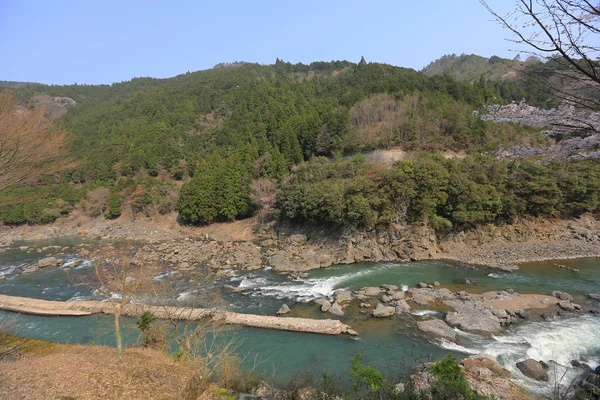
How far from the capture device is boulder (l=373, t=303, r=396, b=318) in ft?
42.9

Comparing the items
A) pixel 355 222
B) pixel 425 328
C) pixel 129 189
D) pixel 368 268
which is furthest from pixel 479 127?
pixel 129 189

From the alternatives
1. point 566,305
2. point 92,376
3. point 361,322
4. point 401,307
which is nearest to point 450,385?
point 92,376

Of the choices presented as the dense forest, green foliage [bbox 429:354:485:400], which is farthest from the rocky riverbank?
green foliage [bbox 429:354:485:400]

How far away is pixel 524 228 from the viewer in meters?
21.5

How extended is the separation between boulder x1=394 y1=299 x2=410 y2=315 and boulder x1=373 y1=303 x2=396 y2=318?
208mm

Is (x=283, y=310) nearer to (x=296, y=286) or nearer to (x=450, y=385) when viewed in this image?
(x=296, y=286)

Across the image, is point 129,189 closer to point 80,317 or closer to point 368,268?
point 80,317

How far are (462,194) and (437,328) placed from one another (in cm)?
1221

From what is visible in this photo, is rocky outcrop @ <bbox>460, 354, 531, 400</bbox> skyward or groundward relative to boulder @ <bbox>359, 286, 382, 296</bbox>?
skyward

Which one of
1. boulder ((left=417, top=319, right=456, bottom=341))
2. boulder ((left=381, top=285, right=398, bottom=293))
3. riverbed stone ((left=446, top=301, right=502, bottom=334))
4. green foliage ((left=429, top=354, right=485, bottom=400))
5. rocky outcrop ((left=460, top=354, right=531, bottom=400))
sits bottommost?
boulder ((left=381, top=285, right=398, bottom=293))

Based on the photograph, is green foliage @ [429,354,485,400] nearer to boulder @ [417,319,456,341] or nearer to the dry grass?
the dry grass

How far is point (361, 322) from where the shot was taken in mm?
12758

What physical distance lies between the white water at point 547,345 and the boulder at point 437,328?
339 millimetres

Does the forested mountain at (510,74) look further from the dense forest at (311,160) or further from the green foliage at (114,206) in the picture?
the green foliage at (114,206)
